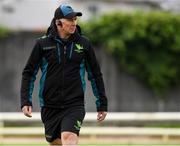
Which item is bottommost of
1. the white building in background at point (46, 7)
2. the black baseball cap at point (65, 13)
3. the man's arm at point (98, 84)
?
the white building in background at point (46, 7)

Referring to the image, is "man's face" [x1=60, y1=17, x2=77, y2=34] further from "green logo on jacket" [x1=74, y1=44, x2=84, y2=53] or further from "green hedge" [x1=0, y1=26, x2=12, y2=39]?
"green hedge" [x1=0, y1=26, x2=12, y2=39]

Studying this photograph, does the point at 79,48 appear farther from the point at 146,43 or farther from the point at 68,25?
the point at 146,43

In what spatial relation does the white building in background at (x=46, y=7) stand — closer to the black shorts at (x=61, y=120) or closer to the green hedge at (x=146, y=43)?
the green hedge at (x=146, y=43)

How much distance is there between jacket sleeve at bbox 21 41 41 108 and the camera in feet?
27.9

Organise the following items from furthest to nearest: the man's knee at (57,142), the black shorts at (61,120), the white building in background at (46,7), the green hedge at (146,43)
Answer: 1. the white building in background at (46,7)
2. the green hedge at (146,43)
3. the man's knee at (57,142)
4. the black shorts at (61,120)

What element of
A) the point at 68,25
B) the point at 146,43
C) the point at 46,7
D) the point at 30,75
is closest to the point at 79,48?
the point at 68,25

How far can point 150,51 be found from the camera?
82.5 feet

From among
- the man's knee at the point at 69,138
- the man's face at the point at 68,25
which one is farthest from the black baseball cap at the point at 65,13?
the man's knee at the point at 69,138

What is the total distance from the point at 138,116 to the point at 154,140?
659 millimetres

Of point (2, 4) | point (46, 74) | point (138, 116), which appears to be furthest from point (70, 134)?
point (2, 4)

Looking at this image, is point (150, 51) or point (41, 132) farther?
point (150, 51)

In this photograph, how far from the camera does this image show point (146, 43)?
24984mm

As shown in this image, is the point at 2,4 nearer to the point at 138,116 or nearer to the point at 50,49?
the point at 138,116

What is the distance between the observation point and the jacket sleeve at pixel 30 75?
849 centimetres
